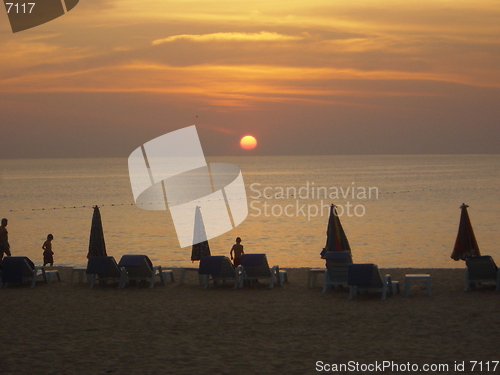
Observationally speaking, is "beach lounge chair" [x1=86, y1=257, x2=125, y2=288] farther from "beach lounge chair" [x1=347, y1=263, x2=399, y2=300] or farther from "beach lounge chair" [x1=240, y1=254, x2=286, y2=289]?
"beach lounge chair" [x1=347, y1=263, x2=399, y2=300]

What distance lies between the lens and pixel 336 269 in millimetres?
12211

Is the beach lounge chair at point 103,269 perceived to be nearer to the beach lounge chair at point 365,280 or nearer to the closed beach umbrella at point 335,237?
the closed beach umbrella at point 335,237

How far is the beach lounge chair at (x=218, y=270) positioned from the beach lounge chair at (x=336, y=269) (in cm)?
176

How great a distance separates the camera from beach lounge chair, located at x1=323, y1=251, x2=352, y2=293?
40.0ft

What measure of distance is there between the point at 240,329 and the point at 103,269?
445 centimetres

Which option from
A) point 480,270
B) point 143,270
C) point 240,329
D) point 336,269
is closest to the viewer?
point 240,329

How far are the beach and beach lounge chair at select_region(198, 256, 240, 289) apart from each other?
0.30 m

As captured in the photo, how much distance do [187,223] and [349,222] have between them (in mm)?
9663

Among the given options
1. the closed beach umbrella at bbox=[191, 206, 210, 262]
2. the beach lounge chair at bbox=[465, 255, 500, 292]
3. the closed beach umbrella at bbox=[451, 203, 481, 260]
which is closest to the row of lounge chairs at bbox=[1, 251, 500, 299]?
the beach lounge chair at bbox=[465, 255, 500, 292]

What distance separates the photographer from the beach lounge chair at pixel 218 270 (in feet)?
41.5

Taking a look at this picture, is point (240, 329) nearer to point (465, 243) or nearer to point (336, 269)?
point (336, 269)

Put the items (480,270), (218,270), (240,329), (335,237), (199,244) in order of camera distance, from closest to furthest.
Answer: (240,329), (480,270), (218,270), (335,237), (199,244)

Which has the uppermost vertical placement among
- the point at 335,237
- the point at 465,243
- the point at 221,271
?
the point at 335,237

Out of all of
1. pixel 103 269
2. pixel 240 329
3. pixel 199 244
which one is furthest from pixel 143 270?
pixel 240 329
